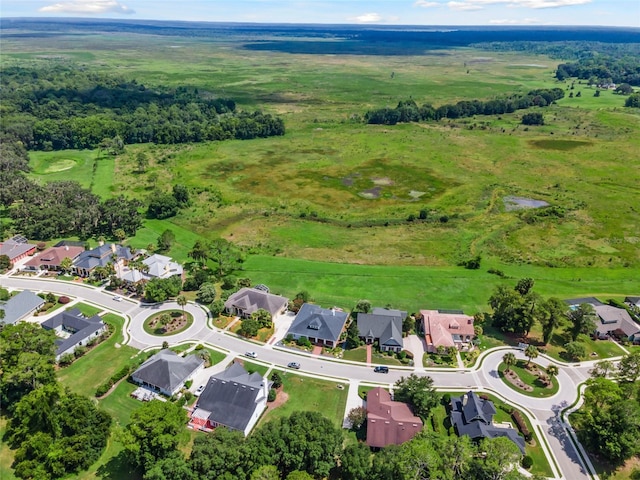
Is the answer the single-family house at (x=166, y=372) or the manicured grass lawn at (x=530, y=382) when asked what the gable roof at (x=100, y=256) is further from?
the manicured grass lawn at (x=530, y=382)

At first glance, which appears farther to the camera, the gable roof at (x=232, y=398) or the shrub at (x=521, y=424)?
the gable roof at (x=232, y=398)

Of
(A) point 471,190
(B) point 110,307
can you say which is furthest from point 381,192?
(B) point 110,307

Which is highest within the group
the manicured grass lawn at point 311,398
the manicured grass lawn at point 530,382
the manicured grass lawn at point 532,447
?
the manicured grass lawn at point 532,447

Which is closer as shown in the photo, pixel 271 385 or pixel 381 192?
pixel 271 385

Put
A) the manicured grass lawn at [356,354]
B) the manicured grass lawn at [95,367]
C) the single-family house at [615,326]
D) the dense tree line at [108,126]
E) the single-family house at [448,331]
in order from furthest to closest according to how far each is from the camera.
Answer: the dense tree line at [108,126] < the single-family house at [615,326] < the single-family house at [448,331] < the manicured grass lawn at [356,354] < the manicured grass lawn at [95,367]

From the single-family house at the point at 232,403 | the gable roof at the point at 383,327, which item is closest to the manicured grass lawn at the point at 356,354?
the gable roof at the point at 383,327

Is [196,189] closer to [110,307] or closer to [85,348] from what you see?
[110,307]

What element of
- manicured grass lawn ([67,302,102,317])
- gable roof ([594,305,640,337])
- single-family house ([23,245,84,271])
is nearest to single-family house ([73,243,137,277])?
single-family house ([23,245,84,271])
